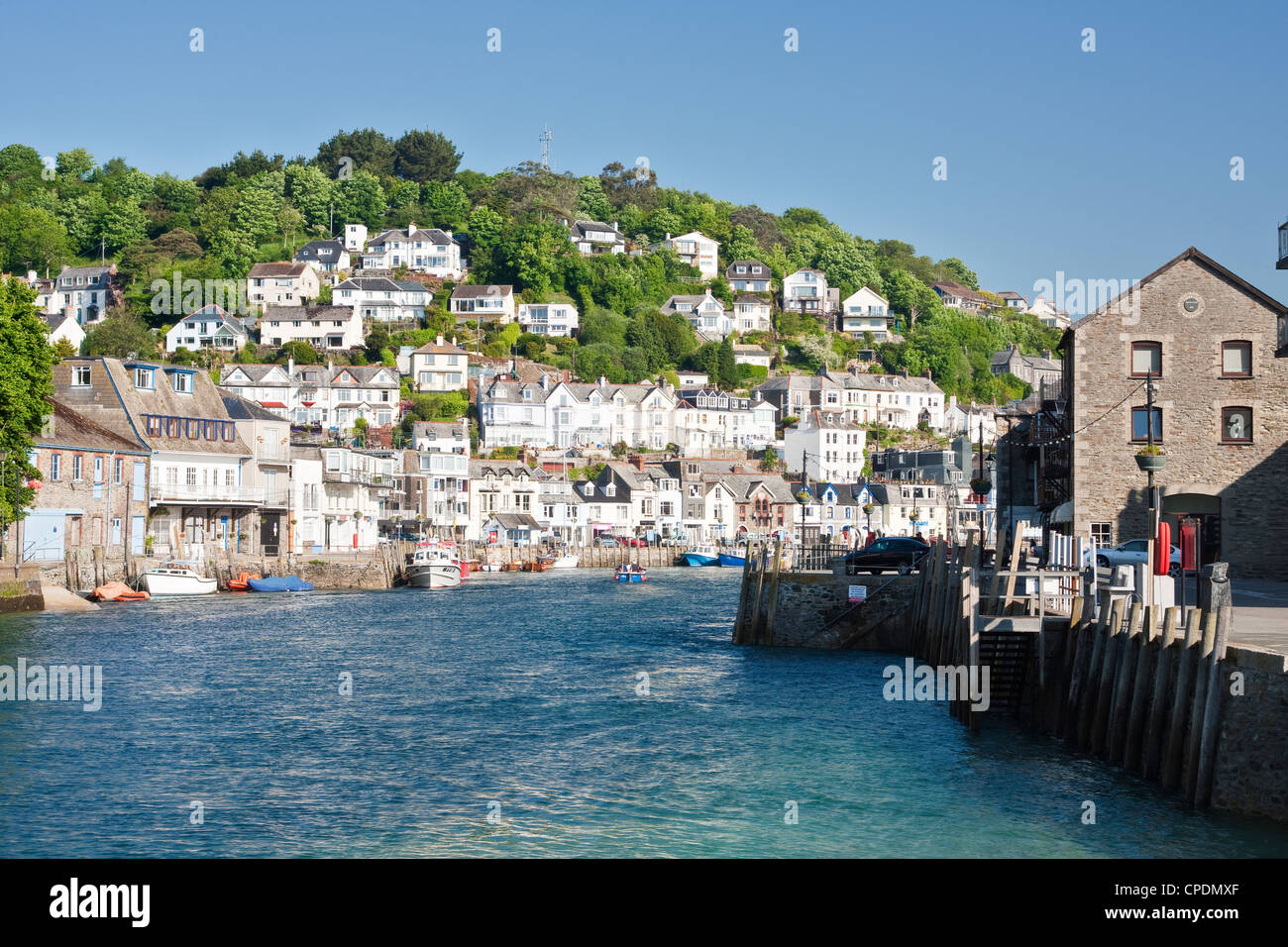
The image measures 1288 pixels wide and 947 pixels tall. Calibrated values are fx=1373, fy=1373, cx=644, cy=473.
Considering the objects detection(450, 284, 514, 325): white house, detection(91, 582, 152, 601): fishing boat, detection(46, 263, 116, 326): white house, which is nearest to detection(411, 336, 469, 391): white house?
detection(450, 284, 514, 325): white house

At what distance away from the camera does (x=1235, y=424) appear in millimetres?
45969

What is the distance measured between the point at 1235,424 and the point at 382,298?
149100 mm

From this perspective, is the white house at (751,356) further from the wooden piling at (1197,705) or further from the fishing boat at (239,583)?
the wooden piling at (1197,705)

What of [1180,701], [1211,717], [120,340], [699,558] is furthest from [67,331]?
[1211,717]

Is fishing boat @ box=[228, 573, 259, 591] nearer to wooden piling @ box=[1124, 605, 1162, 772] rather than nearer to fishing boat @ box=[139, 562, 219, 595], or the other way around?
fishing boat @ box=[139, 562, 219, 595]

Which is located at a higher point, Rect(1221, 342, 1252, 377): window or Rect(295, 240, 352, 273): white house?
Rect(295, 240, 352, 273): white house

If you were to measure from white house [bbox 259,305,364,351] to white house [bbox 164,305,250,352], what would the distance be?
321 centimetres

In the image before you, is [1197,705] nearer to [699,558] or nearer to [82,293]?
[699,558]

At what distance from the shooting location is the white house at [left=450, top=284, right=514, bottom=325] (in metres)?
186

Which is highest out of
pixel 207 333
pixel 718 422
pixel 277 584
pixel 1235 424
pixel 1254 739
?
pixel 207 333

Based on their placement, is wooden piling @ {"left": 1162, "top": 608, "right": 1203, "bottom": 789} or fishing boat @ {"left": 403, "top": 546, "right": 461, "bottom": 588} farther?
fishing boat @ {"left": 403, "top": 546, "right": 461, "bottom": 588}
